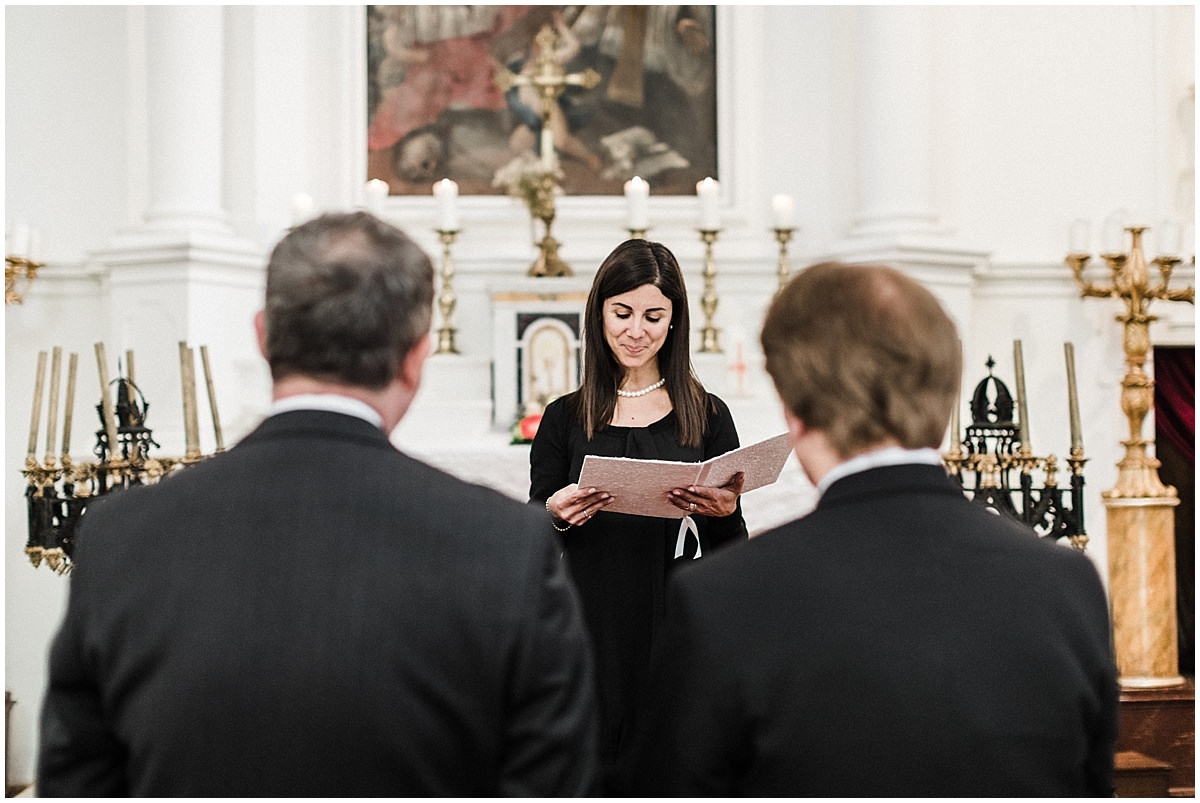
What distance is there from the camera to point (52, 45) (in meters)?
6.47

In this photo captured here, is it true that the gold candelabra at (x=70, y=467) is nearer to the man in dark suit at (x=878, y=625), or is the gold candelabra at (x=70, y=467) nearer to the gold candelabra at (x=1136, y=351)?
the man in dark suit at (x=878, y=625)

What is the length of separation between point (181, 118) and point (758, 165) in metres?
3.03

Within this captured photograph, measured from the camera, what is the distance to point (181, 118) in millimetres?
6203

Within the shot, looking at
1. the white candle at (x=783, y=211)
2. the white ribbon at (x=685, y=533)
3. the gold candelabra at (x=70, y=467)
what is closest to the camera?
the white ribbon at (x=685, y=533)

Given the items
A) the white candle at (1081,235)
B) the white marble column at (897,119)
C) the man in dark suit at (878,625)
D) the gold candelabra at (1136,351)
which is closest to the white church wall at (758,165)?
the white marble column at (897,119)

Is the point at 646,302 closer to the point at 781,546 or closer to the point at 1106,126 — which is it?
the point at 781,546

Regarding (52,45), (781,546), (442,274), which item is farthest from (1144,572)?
(52,45)

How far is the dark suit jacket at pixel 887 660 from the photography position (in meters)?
1.43

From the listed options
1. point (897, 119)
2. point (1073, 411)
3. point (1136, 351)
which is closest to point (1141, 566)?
point (1073, 411)

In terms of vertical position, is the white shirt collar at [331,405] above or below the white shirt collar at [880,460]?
above

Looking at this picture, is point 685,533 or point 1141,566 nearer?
point 685,533

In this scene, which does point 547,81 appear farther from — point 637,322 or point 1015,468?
point 637,322

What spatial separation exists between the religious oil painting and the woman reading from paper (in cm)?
375

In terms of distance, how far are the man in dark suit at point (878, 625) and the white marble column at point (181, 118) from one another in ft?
17.0
